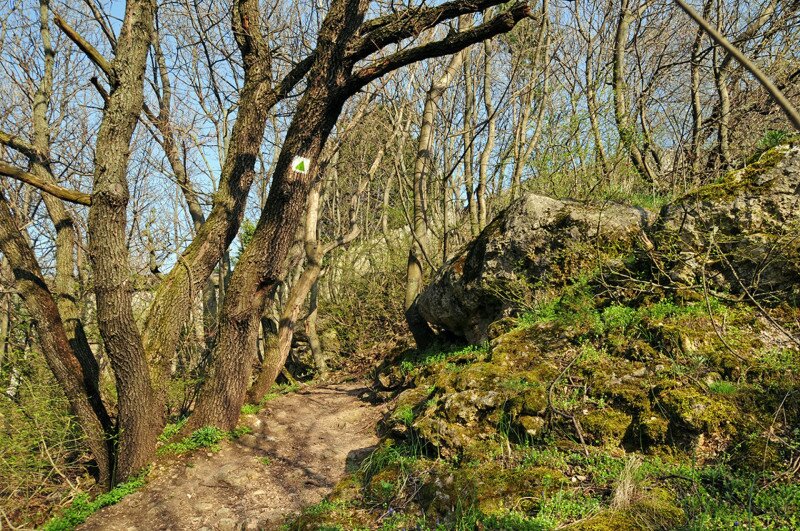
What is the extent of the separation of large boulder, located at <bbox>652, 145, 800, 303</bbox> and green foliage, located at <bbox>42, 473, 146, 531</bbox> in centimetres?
590

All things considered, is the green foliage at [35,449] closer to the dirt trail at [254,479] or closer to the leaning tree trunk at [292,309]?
the dirt trail at [254,479]

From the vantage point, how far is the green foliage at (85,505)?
4.54m

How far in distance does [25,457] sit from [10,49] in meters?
8.22

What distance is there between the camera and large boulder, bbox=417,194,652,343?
5656 millimetres

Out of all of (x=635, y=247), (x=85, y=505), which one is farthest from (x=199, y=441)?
(x=635, y=247)

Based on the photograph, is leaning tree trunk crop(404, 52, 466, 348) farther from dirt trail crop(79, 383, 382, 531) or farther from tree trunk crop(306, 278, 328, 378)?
dirt trail crop(79, 383, 382, 531)

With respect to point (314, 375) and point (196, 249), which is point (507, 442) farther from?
point (314, 375)

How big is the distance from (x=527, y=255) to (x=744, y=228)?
2316 mm

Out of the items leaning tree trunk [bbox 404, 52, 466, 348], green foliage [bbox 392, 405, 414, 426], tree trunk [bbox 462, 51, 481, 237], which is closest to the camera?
green foliage [bbox 392, 405, 414, 426]

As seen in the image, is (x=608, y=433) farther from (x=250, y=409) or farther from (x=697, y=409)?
(x=250, y=409)

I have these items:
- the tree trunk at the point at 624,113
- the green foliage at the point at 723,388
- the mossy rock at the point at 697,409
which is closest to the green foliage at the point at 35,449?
the mossy rock at the point at 697,409

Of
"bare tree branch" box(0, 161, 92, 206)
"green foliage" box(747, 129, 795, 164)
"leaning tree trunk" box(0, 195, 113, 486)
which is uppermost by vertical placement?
"bare tree branch" box(0, 161, 92, 206)

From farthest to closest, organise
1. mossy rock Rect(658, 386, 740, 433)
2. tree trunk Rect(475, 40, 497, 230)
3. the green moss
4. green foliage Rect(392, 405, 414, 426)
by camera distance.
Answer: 1. tree trunk Rect(475, 40, 497, 230)
2. green foliage Rect(392, 405, 414, 426)
3. the green moss
4. mossy rock Rect(658, 386, 740, 433)

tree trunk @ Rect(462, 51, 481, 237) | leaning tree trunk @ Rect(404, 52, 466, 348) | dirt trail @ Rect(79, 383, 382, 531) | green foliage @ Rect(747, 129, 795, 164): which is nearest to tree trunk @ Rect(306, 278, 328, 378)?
leaning tree trunk @ Rect(404, 52, 466, 348)
